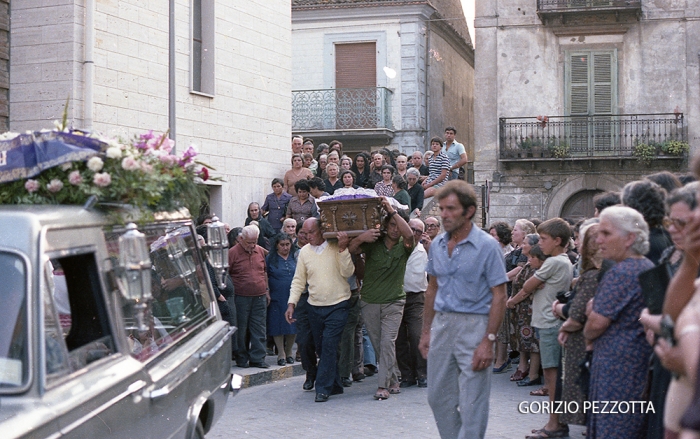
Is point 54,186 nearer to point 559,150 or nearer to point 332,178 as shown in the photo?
point 332,178

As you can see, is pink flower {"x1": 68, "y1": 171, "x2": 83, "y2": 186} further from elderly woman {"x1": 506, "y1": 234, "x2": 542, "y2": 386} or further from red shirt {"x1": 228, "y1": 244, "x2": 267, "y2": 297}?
red shirt {"x1": 228, "y1": 244, "x2": 267, "y2": 297}

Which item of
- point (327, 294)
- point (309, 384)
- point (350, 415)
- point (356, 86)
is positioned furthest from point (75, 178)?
point (356, 86)

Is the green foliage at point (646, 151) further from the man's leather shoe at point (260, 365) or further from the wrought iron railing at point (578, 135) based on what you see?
the man's leather shoe at point (260, 365)

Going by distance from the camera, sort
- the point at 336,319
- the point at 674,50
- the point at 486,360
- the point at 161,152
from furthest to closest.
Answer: the point at 674,50 < the point at 336,319 < the point at 486,360 < the point at 161,152

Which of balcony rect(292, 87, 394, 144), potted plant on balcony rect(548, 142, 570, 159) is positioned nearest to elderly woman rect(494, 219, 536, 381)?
potted plant on balcony rect(548, 142, 570, 159)

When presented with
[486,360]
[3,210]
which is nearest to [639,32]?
[486,360]

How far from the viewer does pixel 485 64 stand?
27.7m

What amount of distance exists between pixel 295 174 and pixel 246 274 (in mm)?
5629

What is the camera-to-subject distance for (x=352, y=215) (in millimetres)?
10656

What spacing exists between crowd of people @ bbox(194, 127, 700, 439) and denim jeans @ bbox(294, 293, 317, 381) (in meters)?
0.02

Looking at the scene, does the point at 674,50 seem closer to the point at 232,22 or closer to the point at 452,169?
the point at 452,169

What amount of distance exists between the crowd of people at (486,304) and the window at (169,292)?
169 cm

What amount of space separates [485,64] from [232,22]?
37.8 feet

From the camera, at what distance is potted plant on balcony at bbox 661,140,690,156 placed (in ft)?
86.3
